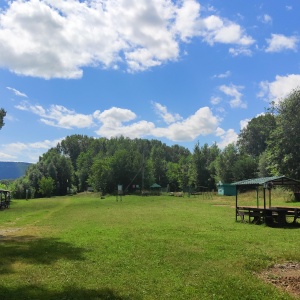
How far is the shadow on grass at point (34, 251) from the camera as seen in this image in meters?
10.4

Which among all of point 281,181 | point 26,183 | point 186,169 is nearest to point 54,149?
point 26,183

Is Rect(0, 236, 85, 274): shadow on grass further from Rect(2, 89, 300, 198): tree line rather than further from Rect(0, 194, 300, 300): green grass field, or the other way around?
Rect(2, 89, 300, 198): tree line

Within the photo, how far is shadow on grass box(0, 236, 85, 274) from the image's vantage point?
10383 mm

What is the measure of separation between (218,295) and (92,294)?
8.40ft

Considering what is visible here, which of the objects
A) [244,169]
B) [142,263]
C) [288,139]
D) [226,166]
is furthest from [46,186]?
[142,263]

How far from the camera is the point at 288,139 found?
46.0 meters

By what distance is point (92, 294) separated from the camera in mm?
7254

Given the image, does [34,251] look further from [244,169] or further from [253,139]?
[253,139]

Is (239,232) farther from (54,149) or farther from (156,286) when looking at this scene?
(54,149)

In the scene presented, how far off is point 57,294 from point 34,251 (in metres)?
5.08

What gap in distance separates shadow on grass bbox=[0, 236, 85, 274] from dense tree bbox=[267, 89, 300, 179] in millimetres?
38229

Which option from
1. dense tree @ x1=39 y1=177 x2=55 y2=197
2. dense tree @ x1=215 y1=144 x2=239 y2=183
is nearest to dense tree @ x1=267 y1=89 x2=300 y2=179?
dense tree @ x1=215 y1=144 x2=239 y2=183

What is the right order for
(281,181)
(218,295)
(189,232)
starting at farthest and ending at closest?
(281,181) < (189,232) < (218,295)

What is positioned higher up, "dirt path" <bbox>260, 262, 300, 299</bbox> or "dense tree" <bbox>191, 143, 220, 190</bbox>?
"dense tree" <bbox>191, 143, 220, 190</bbox>
